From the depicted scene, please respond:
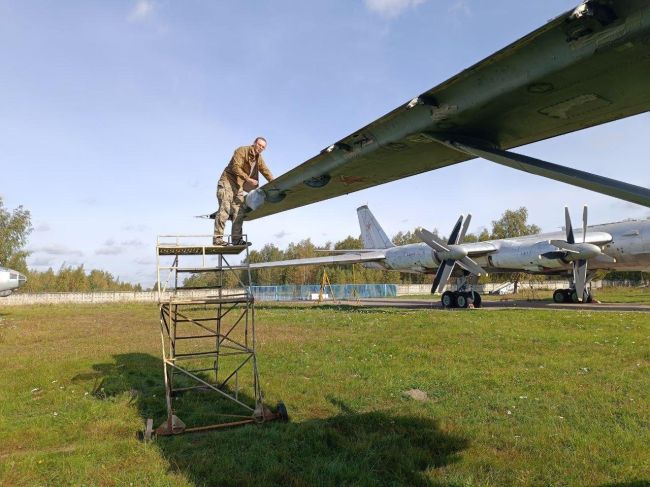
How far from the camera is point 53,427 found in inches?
A: 248

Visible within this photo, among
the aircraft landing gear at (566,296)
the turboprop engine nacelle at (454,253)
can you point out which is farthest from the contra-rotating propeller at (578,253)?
the aircraft landing gear at (566,296)

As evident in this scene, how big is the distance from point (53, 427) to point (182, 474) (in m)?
2.86

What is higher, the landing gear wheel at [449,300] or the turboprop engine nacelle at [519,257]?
the turboprop engine nacelle at [519,257]

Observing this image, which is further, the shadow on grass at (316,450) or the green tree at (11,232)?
the green tree at (11,232)

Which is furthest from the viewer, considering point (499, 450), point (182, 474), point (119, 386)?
point (119, 386)

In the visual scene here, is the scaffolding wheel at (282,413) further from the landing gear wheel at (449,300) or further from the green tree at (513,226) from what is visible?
the green tree at (513,226)

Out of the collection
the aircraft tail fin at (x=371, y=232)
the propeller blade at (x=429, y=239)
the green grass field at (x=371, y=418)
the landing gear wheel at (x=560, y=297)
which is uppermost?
the aircraft tail fin at (x=371, y=232)

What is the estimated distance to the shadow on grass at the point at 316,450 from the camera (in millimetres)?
4516

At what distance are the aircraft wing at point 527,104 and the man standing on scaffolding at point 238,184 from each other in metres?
2.17

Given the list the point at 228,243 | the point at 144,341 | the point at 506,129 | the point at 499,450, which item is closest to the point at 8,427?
the point at 228,243

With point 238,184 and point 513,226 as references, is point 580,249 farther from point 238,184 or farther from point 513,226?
point 513,226

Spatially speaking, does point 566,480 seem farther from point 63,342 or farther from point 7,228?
point 7,228

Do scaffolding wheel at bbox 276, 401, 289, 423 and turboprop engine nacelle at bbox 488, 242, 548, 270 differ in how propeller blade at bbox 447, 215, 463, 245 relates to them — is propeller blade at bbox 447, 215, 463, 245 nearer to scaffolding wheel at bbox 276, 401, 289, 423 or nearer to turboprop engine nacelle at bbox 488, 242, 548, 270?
turboprop engine nacelle at bbox 488, 242, 548, 270

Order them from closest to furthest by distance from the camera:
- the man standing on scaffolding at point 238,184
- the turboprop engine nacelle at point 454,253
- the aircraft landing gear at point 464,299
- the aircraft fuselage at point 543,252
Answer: the man standing on scaffolding at point 238,184, the aircraft fuselage at point 543,252, the turboprop engine nacelle at point 454,253, the aircraft landing gear at point 464,299
